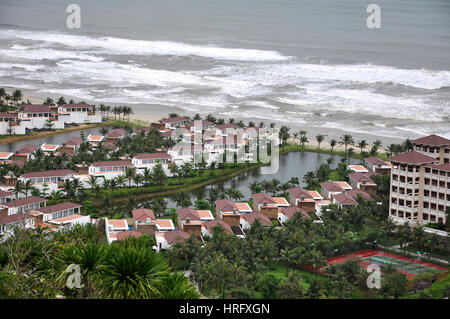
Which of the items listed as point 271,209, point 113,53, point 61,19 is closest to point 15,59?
point 113,53

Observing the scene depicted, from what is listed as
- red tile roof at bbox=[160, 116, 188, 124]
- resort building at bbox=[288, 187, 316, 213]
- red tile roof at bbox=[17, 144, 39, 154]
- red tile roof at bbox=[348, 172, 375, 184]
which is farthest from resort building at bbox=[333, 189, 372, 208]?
red tile roof at bbox=[17, 144, 39, 154]

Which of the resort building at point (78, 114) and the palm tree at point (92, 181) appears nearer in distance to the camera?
the palm tree at point (92, 181)

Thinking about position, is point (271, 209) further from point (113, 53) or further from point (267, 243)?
point (113, 53)

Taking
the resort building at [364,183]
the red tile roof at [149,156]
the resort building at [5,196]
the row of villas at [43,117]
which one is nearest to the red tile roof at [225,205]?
the resort building at [364,183]

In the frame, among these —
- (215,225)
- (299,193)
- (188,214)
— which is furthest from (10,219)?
(299,193)

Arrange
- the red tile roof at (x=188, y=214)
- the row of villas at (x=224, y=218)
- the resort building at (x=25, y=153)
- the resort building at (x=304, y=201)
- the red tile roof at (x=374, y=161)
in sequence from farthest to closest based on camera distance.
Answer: the resort building at (x=25, y=153) < the red tile roof at (x=374, y=161) < the resort building at (x=304, y=201) < the red tile roof at (x=188, y=214) < the row of villas at (x=224, y=218)

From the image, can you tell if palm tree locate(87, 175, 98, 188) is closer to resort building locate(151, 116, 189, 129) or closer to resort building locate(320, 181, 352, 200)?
resort building locate(320, 181, 352, 200)

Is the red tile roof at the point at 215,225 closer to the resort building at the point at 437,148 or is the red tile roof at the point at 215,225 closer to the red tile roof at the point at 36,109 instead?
the resort building at the point at 437,148
